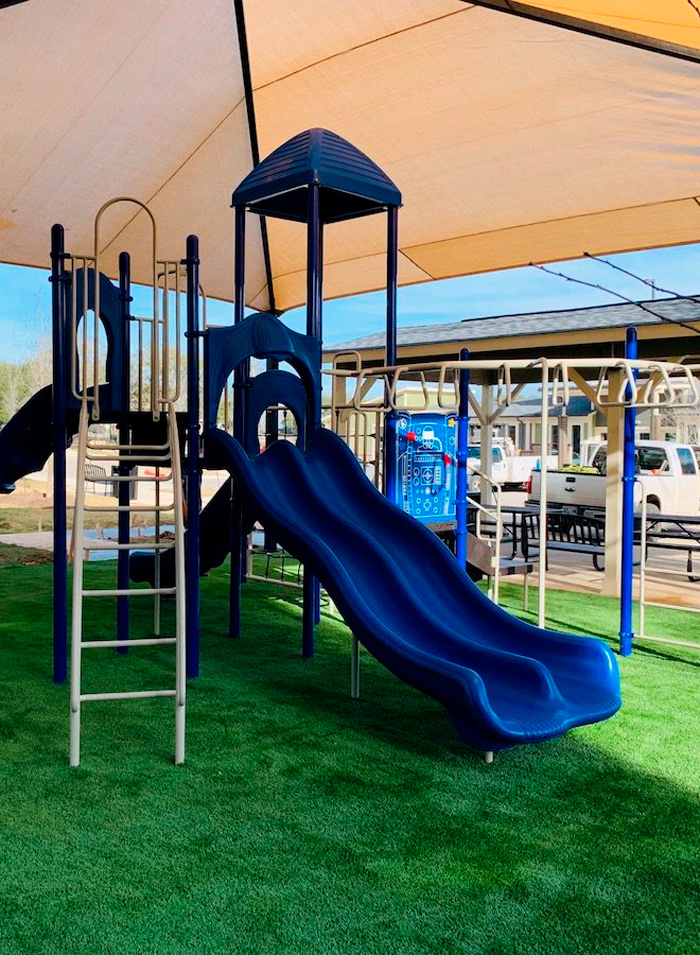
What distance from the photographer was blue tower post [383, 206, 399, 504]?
6.80m

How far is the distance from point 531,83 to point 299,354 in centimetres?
395

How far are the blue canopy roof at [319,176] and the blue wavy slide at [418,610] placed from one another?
1935 mm

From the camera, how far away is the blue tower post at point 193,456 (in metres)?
5.67

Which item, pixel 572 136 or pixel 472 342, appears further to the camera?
Answer: pixel 472 342

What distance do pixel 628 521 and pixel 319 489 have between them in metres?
2.33

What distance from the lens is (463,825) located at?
369 centimetres

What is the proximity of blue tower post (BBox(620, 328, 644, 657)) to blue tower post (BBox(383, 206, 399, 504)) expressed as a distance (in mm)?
1714

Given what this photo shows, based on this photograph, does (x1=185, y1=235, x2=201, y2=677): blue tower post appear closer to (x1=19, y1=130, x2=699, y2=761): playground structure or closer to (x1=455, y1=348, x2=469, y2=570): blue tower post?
(x1=19, y1=130, x2=699, y2=761): playground structure

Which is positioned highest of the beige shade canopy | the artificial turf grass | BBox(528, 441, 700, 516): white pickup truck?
the beige shade canopy

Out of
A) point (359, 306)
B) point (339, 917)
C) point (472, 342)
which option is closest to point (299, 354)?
point (339, 917)

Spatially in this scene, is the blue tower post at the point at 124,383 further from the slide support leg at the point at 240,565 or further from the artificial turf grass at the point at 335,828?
the slide support leg at the point at 240,565

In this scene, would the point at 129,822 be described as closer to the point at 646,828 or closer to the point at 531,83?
the point at 646,828

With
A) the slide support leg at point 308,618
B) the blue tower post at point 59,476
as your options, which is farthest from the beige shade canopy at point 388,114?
the slide support leg at point 308,618

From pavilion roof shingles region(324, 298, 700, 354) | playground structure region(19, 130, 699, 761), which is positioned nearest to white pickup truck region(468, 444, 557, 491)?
pavilion roof shingles region(324, 298, 700, 354)
